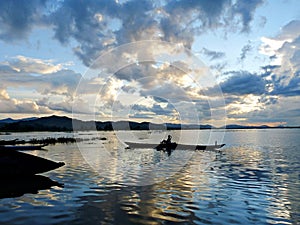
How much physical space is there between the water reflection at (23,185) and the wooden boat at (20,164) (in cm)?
64

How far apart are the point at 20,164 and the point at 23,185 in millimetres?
4625

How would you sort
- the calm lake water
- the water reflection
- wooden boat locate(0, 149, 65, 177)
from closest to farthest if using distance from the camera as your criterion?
the calm lake water < the water reflection < wooden boat locate(0, 149, 65, 177)

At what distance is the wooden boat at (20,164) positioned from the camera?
2805 centimetres

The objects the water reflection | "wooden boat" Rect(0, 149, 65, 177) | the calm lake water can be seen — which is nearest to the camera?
the calm lake water

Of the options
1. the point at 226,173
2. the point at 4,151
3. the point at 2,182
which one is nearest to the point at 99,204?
the point at 2,182

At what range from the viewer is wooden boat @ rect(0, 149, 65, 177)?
28.0 metres

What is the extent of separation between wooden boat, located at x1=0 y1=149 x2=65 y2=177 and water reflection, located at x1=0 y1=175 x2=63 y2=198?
635 millimetres

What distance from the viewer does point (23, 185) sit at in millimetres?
25547

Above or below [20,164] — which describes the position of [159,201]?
below

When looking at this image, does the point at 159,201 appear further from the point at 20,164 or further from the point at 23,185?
the point at 20,164

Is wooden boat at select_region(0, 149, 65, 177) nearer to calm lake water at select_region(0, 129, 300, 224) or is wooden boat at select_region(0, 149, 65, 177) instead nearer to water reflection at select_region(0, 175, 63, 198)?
water reflection at select_region(0, 175, 63, 198)

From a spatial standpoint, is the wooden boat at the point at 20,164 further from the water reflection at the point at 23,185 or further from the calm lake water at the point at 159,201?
the calm lake water at the point at 159,201

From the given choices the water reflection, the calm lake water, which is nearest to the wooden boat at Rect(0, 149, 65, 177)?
the water reflection

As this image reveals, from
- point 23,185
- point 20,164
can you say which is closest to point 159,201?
point 23,185
